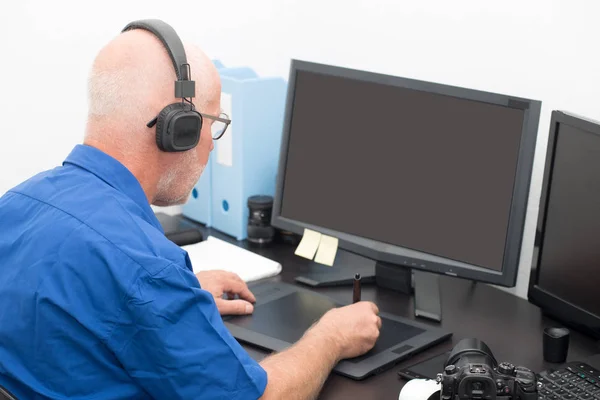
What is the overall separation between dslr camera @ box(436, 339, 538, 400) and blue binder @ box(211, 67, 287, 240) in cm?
102

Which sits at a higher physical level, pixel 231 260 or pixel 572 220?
pixel 572 220

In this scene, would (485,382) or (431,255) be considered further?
(431,255)

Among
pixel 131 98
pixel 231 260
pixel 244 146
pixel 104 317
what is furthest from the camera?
pixel 244 146

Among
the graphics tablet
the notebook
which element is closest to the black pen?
the graphics tablet

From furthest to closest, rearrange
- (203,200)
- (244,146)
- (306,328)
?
(203,200) < (244,146) < (306,328)

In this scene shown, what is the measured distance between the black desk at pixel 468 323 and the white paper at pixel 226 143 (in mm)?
292

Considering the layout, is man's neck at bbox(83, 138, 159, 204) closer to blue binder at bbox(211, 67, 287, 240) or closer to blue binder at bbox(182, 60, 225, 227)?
blue binder at bbox(211, 67, 287, 240)

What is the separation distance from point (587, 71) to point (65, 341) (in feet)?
3.97

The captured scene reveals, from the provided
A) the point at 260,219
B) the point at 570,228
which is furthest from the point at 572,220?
the point at 260,219

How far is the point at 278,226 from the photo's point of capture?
2.12m

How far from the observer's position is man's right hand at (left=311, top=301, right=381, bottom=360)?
5.37 feet

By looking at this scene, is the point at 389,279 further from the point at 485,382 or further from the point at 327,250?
the point at 485,382

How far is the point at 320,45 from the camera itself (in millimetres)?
2449

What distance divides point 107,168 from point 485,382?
689 mm
